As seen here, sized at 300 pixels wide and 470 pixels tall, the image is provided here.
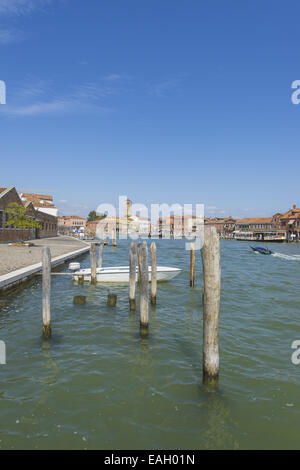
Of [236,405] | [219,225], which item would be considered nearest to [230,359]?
[236,405]

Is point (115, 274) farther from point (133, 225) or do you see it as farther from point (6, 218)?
point (133, 225)

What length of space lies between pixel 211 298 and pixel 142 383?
228 cm

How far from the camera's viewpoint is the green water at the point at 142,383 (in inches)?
183

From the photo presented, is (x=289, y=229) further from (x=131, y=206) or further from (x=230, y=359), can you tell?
(x=230, y=359)

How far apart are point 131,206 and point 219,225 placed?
4201 cm

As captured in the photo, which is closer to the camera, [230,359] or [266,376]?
[266,376]

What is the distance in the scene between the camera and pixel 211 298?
5.61 meters

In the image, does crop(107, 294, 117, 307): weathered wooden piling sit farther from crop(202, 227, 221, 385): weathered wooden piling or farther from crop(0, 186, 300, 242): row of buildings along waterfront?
crop(0, 186, 300, 242): row of buildings along waterfront

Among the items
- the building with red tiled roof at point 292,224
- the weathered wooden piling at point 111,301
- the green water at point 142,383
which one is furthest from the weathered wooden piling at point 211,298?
the building with red tiled roof at point 292,224

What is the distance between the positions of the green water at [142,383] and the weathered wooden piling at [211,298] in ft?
1.56

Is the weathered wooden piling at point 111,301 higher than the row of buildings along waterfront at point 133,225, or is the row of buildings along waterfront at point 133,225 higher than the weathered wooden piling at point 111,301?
the row of buildings along waterfront at point 133,225

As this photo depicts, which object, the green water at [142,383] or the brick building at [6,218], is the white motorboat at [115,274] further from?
the brick building at [6,218]

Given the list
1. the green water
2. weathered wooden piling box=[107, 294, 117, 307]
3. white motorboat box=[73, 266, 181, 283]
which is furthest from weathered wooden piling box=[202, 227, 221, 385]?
white motorboat box=[73, 266, 181, 283]

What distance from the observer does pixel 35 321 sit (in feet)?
32.2
